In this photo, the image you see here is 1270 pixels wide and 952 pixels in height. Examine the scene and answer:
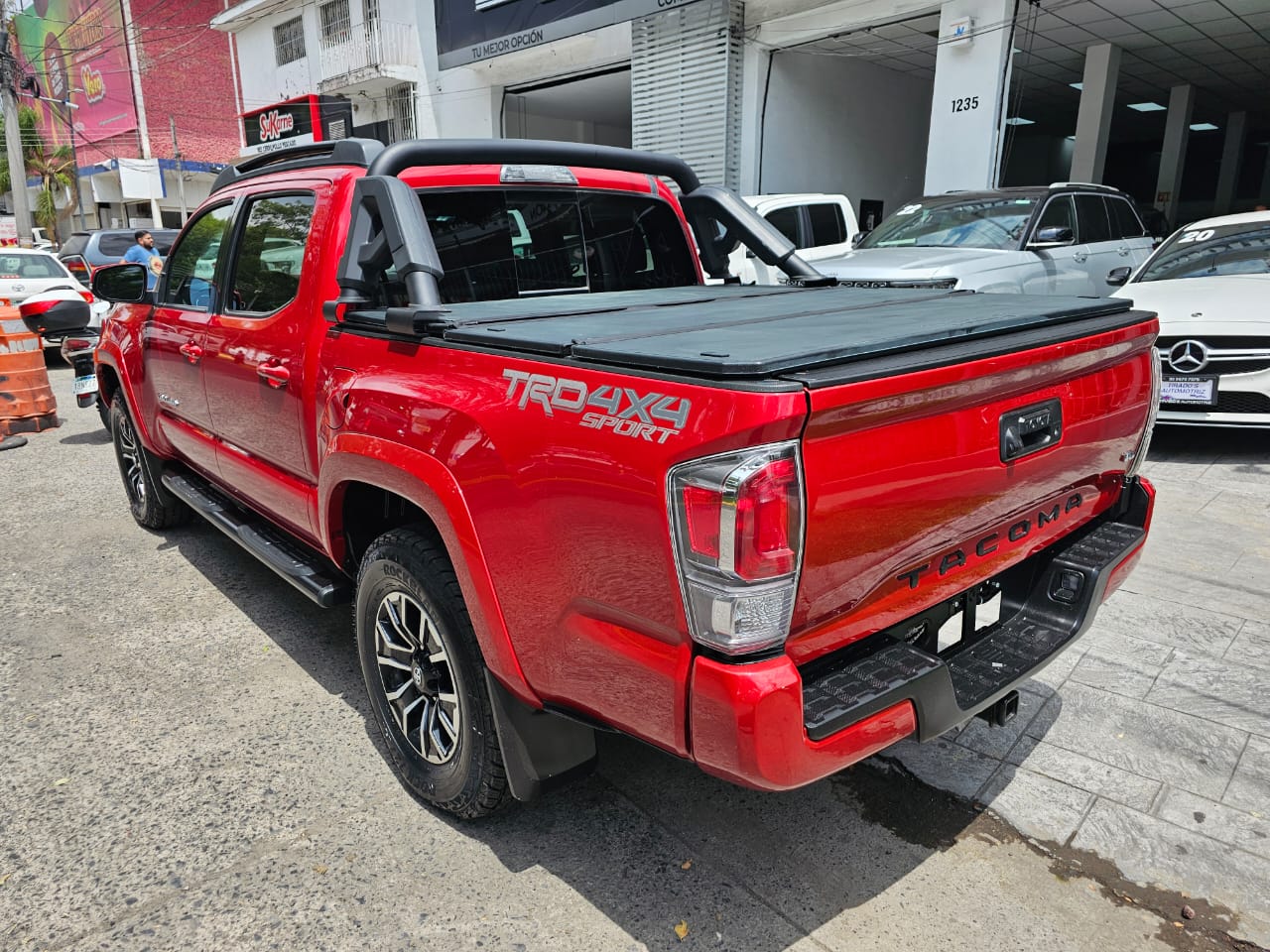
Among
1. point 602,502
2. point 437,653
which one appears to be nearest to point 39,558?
point 437,653

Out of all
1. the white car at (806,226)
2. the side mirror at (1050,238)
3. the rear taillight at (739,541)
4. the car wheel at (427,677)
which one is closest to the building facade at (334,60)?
the white car at (806,226)

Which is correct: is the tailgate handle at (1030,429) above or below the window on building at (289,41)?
below

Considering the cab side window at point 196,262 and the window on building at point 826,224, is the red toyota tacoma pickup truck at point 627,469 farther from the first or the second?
the window on building at point 826,224

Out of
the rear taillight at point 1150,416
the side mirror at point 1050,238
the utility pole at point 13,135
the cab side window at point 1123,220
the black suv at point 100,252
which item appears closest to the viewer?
the rear taillight at point 1150,416

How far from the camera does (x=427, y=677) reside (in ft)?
8.62

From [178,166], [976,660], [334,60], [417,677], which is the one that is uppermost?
[334,60]

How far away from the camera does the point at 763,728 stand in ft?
5.54

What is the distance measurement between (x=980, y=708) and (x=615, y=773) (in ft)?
4.18

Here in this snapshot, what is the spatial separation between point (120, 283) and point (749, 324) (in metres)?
3.91

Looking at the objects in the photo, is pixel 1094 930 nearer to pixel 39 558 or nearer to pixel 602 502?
pixel 602 502

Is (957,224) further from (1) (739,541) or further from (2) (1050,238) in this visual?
(1) (739,541)

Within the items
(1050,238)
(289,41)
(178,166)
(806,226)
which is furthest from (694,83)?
(178,166)

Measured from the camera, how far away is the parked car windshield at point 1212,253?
22.8ft

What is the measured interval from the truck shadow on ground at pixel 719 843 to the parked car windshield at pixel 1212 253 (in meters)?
5.92
